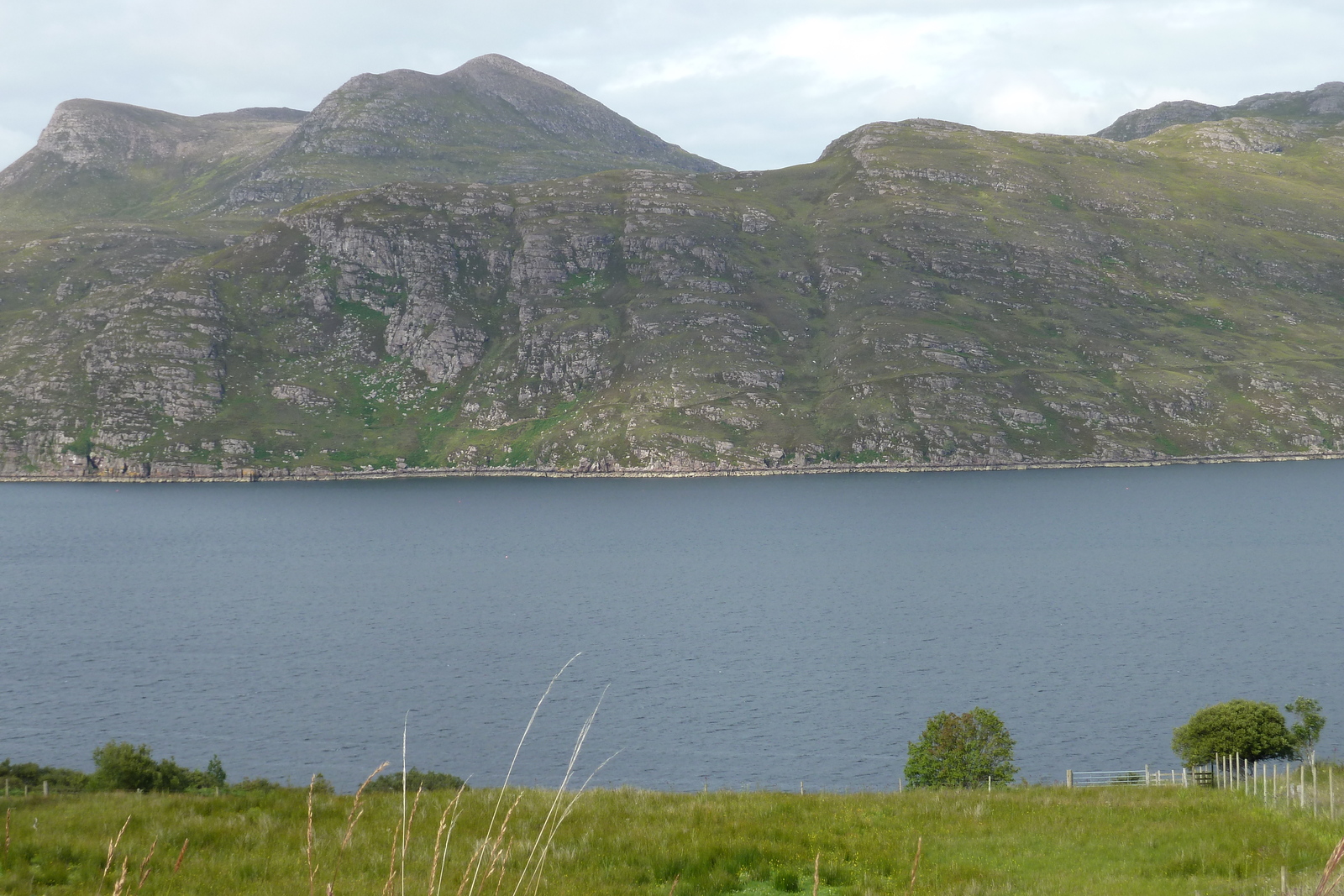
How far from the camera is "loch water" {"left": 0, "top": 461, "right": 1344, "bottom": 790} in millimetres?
83562

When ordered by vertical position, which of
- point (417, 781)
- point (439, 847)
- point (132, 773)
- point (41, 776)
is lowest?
point (41, 776)

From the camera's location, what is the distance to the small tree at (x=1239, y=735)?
52.0 m

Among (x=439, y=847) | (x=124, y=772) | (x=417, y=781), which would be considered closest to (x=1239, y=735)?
(x=417, y=781)

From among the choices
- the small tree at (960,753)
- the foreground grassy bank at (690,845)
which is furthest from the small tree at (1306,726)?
the foreground grassy bank at (690,845)

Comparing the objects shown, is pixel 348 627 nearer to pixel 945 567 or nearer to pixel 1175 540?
pixel 945 567

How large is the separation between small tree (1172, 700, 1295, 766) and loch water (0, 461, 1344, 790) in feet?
72.0

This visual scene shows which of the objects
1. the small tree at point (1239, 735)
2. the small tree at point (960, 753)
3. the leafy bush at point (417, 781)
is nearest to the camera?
the leafy bush at point (417, 781)

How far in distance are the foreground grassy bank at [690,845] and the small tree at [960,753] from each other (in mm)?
35865

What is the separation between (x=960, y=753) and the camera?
58281 mm

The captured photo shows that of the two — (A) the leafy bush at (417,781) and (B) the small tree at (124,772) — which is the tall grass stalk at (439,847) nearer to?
(A) the leafy bush at (417,781)

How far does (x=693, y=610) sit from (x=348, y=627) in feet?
158

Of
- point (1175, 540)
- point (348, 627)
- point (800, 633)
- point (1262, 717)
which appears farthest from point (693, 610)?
point (1175, 540)

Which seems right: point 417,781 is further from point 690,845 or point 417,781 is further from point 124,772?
point 690,845

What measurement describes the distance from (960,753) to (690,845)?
47234mm
